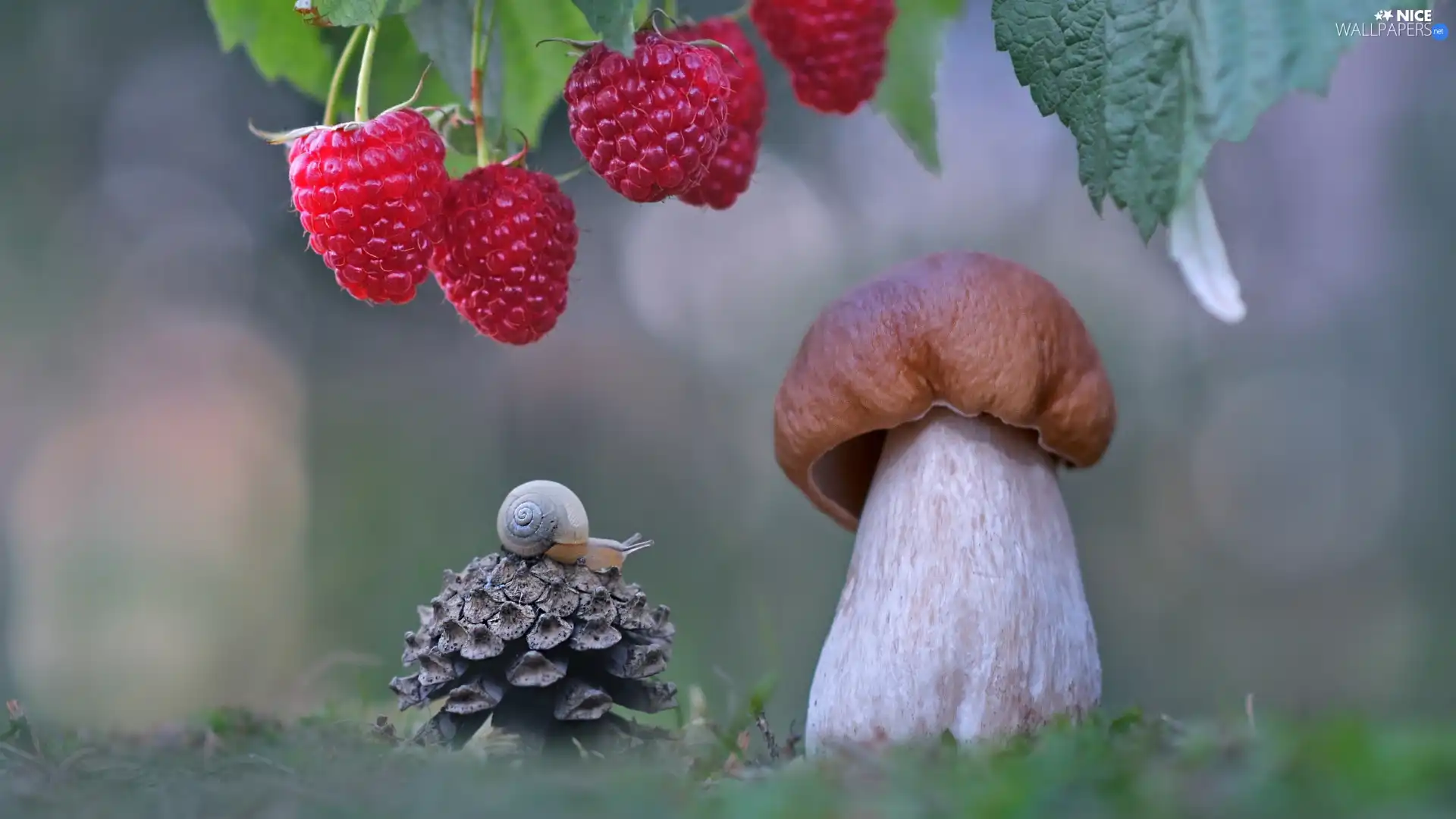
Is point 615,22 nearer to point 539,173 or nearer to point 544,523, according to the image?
point 539,173

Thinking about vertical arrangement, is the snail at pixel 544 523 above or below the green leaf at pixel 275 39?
below

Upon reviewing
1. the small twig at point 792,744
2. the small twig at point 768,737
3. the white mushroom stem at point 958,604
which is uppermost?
the white mushroom stem at point 958,604

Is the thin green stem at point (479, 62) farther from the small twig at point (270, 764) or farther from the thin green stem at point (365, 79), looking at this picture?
the small twig at point (270, 764)

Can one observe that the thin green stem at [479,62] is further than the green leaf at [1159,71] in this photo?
Yes

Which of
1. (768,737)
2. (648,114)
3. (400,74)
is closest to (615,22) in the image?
(648,114)

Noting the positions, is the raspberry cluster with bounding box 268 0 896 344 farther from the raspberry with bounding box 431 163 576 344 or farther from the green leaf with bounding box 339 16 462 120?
the green leaf with bounding box 339 16 462 120

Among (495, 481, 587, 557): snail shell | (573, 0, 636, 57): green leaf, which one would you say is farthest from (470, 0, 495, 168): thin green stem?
(495, 481, 587, 557): snail shell

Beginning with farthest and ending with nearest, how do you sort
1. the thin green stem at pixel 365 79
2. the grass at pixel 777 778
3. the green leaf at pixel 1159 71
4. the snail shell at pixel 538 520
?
the snail shell at pixel 538 520 < the thin green stem at pixel 365 79 < the green leaf at pixel 1159 71 < the grass at pixel 777 778

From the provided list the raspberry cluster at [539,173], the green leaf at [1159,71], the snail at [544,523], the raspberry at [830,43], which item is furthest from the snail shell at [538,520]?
the green leaf at [1159,71]
